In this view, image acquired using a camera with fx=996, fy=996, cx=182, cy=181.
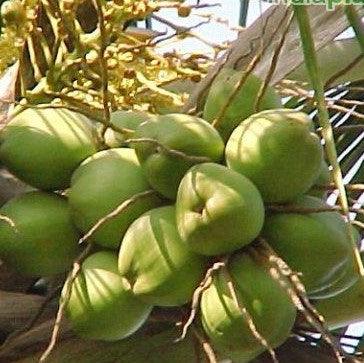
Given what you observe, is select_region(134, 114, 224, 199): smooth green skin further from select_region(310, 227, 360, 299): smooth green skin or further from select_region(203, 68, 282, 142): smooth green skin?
select_region(310, 227, 360, 299): smooth green skin

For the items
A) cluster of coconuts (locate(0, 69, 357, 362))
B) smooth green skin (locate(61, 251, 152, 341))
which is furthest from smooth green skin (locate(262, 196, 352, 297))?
smooth green skin (locate(61, 251, 152, 341))

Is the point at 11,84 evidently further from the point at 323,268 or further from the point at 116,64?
the point at 323,268

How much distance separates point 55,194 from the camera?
79 centimetres

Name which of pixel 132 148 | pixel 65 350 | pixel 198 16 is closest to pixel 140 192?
pixel 132 148

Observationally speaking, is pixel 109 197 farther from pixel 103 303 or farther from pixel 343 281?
pixel 343 281

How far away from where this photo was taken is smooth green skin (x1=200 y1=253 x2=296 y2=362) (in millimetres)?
680

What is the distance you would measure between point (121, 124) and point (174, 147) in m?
0.09

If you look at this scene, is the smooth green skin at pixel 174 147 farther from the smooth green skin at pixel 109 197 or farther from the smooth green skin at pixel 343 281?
the smooth green skin at pixel 343 281

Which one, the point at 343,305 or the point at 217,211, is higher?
the point at 217,211

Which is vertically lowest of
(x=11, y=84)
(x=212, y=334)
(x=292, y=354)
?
(x=292, y=354)

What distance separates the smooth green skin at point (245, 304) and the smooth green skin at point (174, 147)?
0.24 ft

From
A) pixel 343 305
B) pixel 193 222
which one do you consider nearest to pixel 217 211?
pixel 193 222

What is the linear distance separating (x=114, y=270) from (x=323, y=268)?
151mm

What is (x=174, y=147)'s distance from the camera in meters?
0.71
